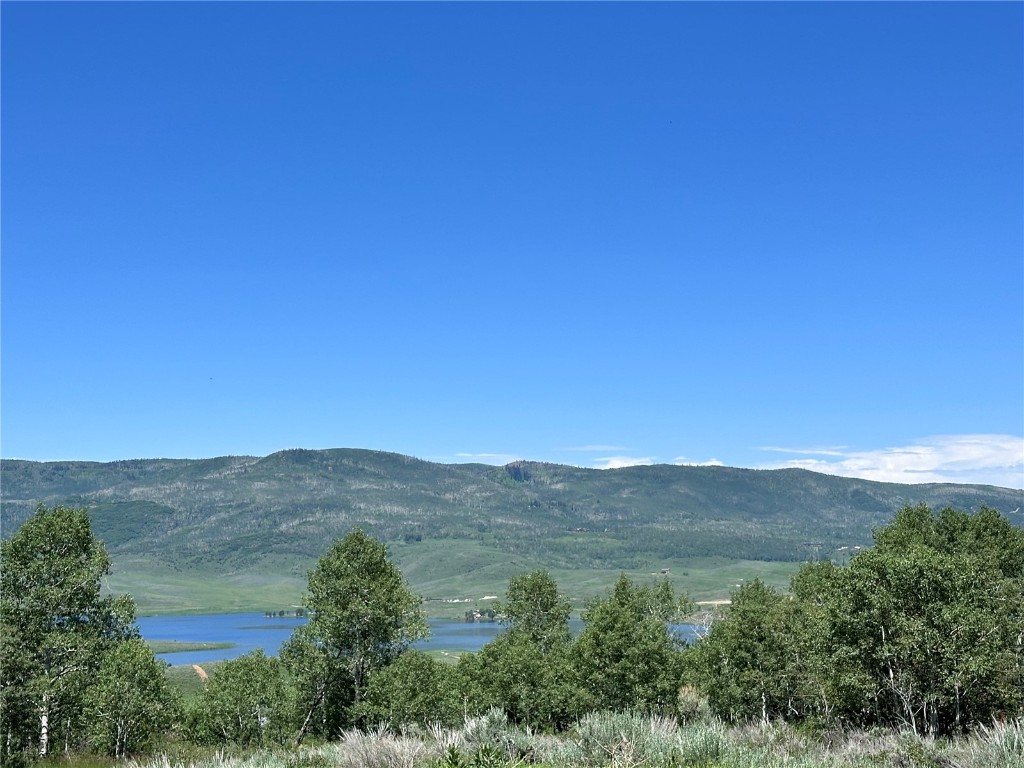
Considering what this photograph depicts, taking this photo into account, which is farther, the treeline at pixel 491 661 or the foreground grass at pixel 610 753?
the treeline at pixel 491 661

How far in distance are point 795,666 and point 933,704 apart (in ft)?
46.8

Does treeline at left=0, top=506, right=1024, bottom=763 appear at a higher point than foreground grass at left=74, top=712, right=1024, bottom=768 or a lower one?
lower

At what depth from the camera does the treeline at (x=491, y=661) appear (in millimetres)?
42000

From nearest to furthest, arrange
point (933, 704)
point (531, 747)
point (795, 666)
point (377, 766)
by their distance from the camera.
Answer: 1. point (377, 766)
2. point (531, 747)
3. point (933, 704)
4. point (795, 666)

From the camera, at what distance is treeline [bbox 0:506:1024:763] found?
42.0 metres

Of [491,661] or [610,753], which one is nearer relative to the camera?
[610,753]

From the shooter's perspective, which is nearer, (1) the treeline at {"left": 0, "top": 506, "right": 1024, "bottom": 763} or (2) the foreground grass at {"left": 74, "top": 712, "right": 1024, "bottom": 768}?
(2) the foreground grass at {"left": 74, "top": 712, "right": 1024, "bottom": 768}

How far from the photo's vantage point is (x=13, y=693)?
39.1 m

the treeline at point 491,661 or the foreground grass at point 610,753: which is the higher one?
the foreground grass at point 610,753

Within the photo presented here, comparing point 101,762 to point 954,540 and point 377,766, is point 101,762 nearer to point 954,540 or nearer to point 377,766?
point 377,766

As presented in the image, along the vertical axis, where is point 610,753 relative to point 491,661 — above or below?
above

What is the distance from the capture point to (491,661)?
60.5 m

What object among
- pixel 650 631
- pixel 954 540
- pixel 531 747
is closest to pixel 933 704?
pixel 650 631

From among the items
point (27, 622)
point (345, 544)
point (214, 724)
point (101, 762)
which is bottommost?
point (214, 724)
